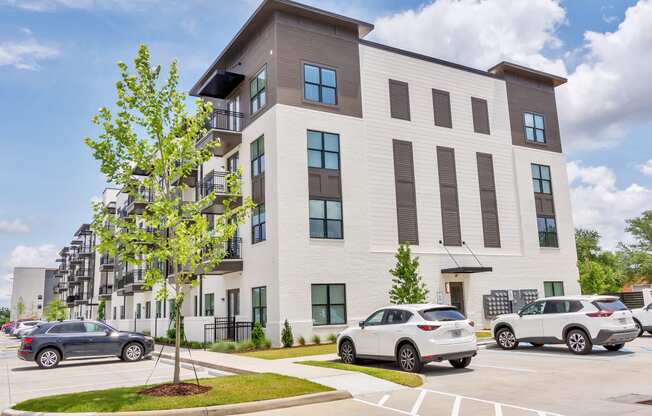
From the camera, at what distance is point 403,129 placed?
2906cm

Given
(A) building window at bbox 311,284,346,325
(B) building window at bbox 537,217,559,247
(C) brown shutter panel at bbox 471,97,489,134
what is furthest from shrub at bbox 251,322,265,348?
(B) building window at bbox 537,217,559,247

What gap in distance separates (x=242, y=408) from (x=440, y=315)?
633 cm

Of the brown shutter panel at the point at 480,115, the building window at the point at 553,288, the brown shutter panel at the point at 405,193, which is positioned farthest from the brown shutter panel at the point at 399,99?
the building window at the point at 553,288

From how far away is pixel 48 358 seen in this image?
748 inches

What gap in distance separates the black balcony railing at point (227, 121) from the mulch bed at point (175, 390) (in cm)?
1966

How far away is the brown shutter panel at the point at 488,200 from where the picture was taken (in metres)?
31.0

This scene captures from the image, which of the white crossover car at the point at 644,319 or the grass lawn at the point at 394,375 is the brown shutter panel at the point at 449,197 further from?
the grass lawn at the point at 394,375

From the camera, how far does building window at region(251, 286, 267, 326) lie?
2491 cm

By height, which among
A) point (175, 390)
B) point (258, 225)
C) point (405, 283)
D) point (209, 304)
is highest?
point (258, 225)

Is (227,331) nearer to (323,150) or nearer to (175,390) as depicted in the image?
(323,150)

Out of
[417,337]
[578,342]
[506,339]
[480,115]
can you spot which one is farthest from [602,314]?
[480,115]

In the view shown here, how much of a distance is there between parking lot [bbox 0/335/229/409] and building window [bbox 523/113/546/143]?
25.6 metres

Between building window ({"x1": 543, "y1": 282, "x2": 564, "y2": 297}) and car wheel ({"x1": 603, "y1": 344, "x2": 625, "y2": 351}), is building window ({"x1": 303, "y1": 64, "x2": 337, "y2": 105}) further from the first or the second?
building window ({"x1": 543, "y1": 282, "x2": 564, "y2": 297})

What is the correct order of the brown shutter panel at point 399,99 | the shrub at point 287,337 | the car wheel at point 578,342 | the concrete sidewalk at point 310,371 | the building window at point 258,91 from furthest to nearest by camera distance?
the brown shutter panel at point 399,99, the building window at point 258,91, the shrub at point 287,337, the car wheel at point 578,342, the concrete sidewalk at point 310,371
